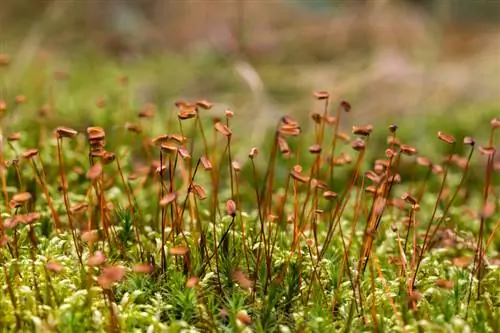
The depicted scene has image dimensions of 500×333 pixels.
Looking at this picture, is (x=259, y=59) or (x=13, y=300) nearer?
(x=13, y=300)

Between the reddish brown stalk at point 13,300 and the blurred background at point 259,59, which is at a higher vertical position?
the reddish brown stalk at point 13,300

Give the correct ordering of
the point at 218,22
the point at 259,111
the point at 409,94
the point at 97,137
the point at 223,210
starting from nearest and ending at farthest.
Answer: the point at 97,137 < the point at 223,210 < the point at 259,111 < the point at 409,94 < the point at 218,22

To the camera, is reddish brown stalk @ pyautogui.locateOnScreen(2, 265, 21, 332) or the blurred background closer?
reddish brown stalk @ pyautogui.locateOnScreen(2, 265, 21, 332)

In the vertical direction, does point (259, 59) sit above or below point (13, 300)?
below

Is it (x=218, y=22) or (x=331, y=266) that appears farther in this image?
(x=218, y=22)

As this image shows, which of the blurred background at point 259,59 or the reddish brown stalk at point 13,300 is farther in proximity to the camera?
the blurred background at point 259,59

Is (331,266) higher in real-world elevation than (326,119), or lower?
lower

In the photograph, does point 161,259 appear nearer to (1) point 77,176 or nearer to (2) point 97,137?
(2) point 97,137

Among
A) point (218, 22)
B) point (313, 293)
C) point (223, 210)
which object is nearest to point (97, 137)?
point (313, 293)
